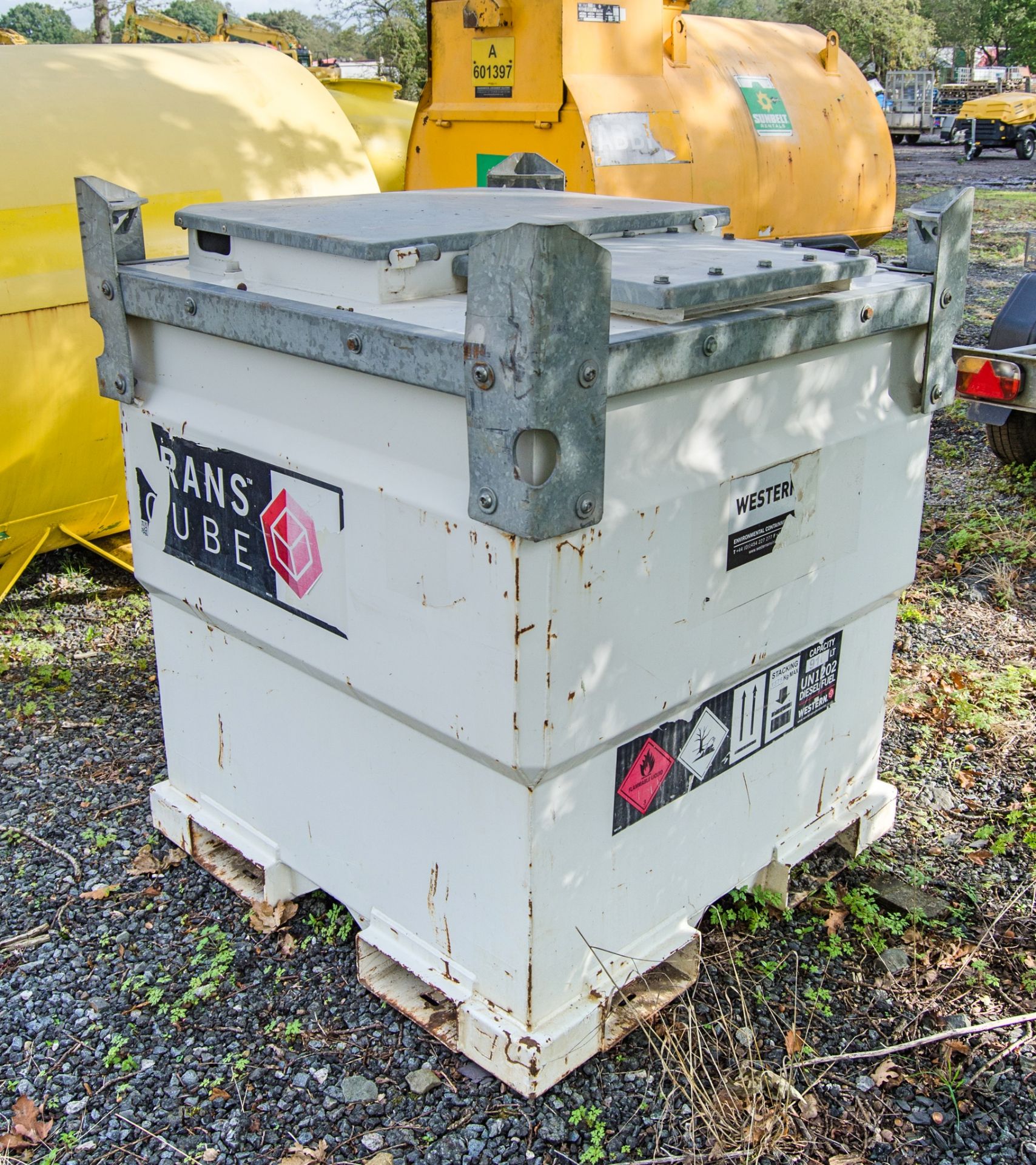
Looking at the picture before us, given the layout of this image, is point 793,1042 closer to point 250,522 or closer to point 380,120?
point 250,522

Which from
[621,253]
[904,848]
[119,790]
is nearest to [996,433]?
[904,848]

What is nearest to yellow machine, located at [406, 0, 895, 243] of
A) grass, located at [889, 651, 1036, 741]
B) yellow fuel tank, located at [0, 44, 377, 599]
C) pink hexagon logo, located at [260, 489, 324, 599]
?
yellow fuel tank, located at [0, 44, 377, 599]

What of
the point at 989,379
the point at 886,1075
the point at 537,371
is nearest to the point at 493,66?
the point at 989,379

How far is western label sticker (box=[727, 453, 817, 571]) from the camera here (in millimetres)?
2400

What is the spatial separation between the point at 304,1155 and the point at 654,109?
17.5ft

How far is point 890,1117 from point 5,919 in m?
2.22

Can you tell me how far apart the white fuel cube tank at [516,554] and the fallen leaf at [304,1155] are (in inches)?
13.4

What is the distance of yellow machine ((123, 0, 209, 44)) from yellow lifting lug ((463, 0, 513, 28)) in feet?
28.1

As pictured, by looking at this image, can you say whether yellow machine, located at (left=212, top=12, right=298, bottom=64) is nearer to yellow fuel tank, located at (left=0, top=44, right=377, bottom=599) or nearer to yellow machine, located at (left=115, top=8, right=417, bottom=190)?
yellow machine, located at (left=115, top=8, right=417, bottom=190)

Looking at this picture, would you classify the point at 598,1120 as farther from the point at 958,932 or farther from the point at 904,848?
the point at 904,848

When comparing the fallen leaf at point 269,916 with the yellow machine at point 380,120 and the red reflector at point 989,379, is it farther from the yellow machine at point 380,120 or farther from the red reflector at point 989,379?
the yellow machine at point 380,120

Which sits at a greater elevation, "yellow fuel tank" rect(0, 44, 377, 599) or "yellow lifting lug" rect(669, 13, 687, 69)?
"yellow lifting lug" rect(669, 13, 687, 69)

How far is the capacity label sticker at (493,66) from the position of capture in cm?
604

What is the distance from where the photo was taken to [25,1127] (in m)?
2.39
